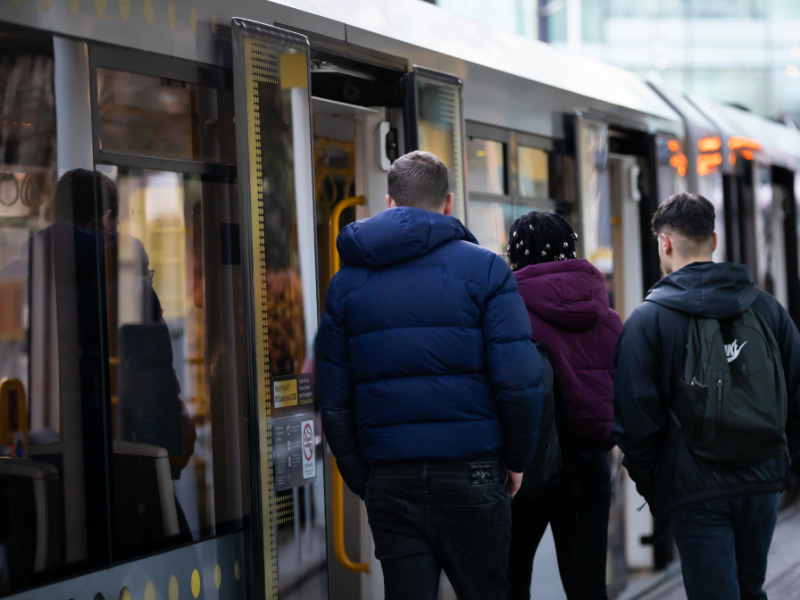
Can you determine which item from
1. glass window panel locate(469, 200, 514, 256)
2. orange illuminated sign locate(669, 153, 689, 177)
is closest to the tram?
glass window panel locate(469, 200, 514, 256)

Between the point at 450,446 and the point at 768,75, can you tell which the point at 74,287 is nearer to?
the point at 450,446

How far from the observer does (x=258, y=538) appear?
2.62 meters

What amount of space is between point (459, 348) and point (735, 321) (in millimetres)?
972

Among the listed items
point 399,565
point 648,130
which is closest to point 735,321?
point 399,565

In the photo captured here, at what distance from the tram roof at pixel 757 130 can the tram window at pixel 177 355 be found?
447 cm

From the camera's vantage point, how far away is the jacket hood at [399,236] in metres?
2.28

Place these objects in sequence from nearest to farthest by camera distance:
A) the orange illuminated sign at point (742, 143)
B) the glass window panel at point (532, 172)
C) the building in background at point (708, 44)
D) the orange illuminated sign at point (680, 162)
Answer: the glass window panel at point (532, 172) < the orange illuminated sign at point (680, 162) < the orange illuminated sign at point (742, 143) < the building in background at point (708, 44)

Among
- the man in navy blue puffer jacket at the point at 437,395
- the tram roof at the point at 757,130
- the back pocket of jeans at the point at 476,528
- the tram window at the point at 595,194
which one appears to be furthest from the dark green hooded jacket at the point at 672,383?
the tram roof at the point at 757,130

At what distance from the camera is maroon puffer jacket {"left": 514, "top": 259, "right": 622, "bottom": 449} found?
2852 mm

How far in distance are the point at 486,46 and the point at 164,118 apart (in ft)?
6.39

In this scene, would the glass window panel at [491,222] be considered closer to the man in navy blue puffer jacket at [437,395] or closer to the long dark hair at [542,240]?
the long dark hair at [542,240]

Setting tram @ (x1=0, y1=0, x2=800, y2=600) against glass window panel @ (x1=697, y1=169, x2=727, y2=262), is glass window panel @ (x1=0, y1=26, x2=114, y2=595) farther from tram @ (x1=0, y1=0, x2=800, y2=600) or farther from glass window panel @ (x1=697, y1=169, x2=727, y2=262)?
glass window panel @ (x1=697, y1=169, x2=727, y2=262)

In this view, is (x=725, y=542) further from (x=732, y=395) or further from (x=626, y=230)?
(x=626, y=230)

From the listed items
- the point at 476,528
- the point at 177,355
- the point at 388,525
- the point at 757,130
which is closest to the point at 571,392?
the point at 476,528
